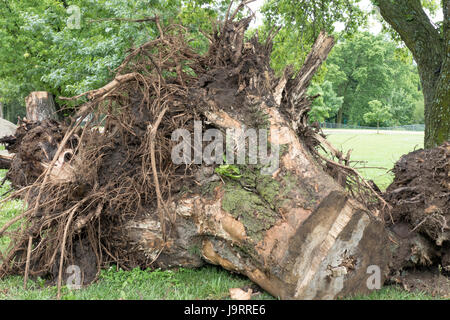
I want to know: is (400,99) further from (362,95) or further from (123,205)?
(123,205)

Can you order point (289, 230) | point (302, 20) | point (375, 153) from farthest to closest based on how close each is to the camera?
point (375, 153), point (302, 20), point (289, 230)

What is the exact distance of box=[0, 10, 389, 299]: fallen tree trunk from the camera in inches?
104

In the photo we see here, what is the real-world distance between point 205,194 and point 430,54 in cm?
554

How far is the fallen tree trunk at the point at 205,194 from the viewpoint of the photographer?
265 cm

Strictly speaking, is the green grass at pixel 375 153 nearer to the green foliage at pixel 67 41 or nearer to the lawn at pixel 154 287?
the lawn at pixel 154 287

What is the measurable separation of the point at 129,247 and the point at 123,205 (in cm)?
42

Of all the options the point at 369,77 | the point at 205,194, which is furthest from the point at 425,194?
the point at 369,77

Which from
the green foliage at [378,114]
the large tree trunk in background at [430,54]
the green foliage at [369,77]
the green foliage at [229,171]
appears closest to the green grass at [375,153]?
the large tree trunk in background at [430,54]

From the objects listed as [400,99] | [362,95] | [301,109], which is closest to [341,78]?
[362,95]

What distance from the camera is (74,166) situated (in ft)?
11.4

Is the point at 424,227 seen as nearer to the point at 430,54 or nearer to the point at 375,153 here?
the point at 430,54

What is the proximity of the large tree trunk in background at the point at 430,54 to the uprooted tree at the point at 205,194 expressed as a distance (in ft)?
10.6

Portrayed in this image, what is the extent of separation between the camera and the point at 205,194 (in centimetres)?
318

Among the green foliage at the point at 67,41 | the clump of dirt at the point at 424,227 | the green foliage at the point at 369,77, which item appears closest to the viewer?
the clump of dirt at the point at 424,227
